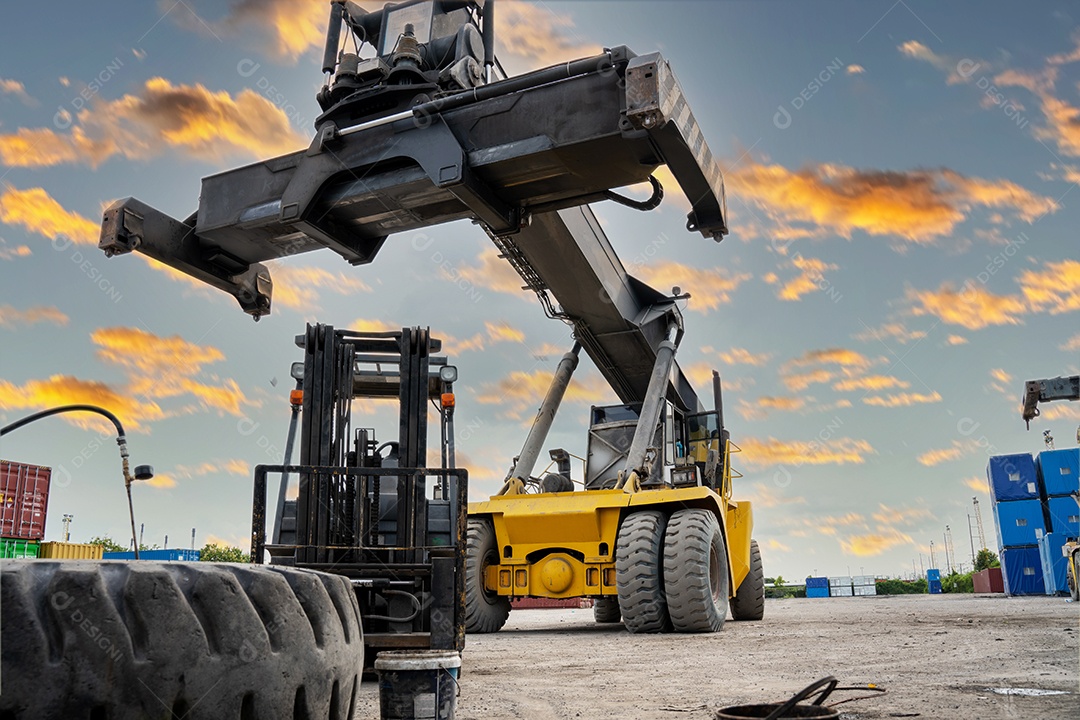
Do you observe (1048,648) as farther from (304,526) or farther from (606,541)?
(304,526)

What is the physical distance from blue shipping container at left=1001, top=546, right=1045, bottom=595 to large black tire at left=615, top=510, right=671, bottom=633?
1708 centimetres

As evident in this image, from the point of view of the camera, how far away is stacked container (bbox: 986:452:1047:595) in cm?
2181

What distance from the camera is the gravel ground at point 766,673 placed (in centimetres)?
379

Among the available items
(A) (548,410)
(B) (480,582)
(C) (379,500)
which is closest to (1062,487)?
(A) (548,410)

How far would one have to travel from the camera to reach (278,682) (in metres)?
2.45

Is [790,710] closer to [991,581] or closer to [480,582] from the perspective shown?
[480,582]

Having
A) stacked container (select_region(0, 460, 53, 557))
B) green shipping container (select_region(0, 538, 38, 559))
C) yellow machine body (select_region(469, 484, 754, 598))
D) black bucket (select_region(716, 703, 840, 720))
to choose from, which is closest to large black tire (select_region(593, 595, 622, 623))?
yellow machine body (select_region(469, 484, 754, 598))

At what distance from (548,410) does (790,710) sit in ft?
28.6

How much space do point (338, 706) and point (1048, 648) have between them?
5323mm

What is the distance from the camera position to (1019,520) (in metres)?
21.9

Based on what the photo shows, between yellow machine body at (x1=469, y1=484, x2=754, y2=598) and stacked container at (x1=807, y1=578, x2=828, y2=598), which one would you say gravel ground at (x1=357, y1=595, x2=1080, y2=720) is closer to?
yellow machine body at (x1=469, y1=484, x2=754, y2=598)

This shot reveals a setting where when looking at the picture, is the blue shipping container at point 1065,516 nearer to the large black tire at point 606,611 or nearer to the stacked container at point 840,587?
the large black tire at point 606,611

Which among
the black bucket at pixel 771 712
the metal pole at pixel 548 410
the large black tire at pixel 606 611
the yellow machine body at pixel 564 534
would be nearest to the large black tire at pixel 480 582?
the yellow machine body at pixel 564 534

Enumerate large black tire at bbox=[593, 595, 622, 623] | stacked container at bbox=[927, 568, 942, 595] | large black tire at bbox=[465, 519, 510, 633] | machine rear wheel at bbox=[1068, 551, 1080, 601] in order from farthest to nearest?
stacked container at bbox=[927, 568, 942, 595]
machine rear wheel at bbox=[1068, 551, 1080, 601]
large black tire at bbox=[593, 595, 622, 623]
large black tire at bbox=[465, 519, 510, 633]
